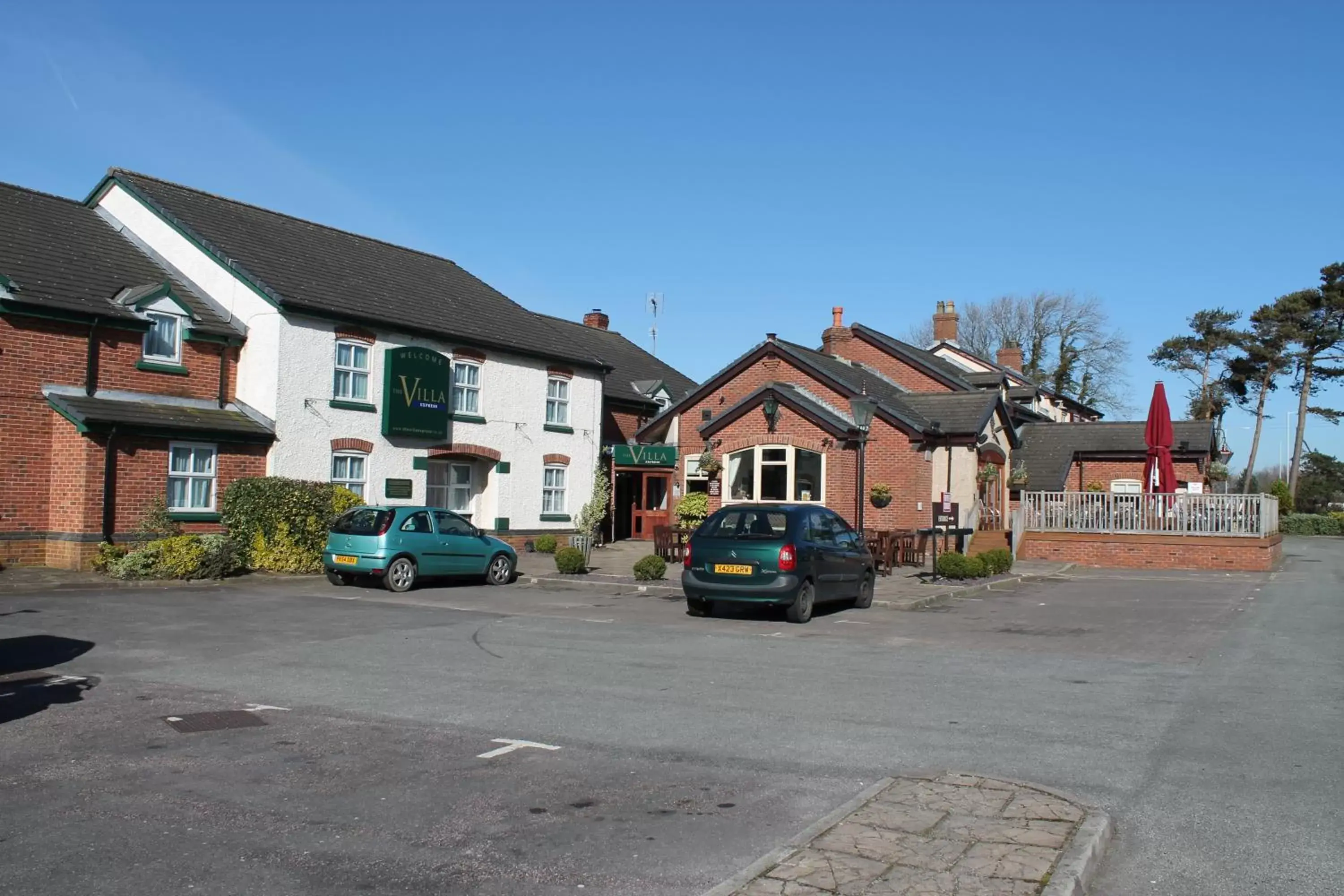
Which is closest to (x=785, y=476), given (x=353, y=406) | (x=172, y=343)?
(x=353, y=406)

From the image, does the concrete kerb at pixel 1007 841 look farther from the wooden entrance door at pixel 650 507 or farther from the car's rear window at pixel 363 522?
the wooden entrance door at pixel 650 507

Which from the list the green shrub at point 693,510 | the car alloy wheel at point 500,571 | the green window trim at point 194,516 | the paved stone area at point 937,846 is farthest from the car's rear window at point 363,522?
the paved stone area at point 937,846

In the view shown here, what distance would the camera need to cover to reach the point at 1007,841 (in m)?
5.21

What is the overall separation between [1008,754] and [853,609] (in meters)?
10.0

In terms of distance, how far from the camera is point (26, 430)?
20.2 metres

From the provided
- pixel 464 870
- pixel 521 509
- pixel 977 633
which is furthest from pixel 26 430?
pixel 464 870

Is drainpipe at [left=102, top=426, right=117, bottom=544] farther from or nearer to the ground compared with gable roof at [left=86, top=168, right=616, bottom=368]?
nearer to the ground

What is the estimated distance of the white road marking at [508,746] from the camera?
7180 millimetres

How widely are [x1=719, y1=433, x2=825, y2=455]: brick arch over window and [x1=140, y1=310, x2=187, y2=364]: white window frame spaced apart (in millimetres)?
13287

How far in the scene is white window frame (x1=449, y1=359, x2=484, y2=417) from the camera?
1092 inches

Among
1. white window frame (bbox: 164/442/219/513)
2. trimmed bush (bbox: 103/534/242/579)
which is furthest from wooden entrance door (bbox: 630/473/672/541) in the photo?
trimmed bush (bbox: 103/534/242/579)

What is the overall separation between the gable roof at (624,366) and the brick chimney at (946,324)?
16.5 metres

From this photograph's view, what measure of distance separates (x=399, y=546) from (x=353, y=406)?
7.25 metres

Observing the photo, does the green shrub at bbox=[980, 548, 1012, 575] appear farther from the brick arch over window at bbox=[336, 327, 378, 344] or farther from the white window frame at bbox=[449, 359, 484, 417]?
the brick arch over window at bbox=[336, 327, 378, 344]
